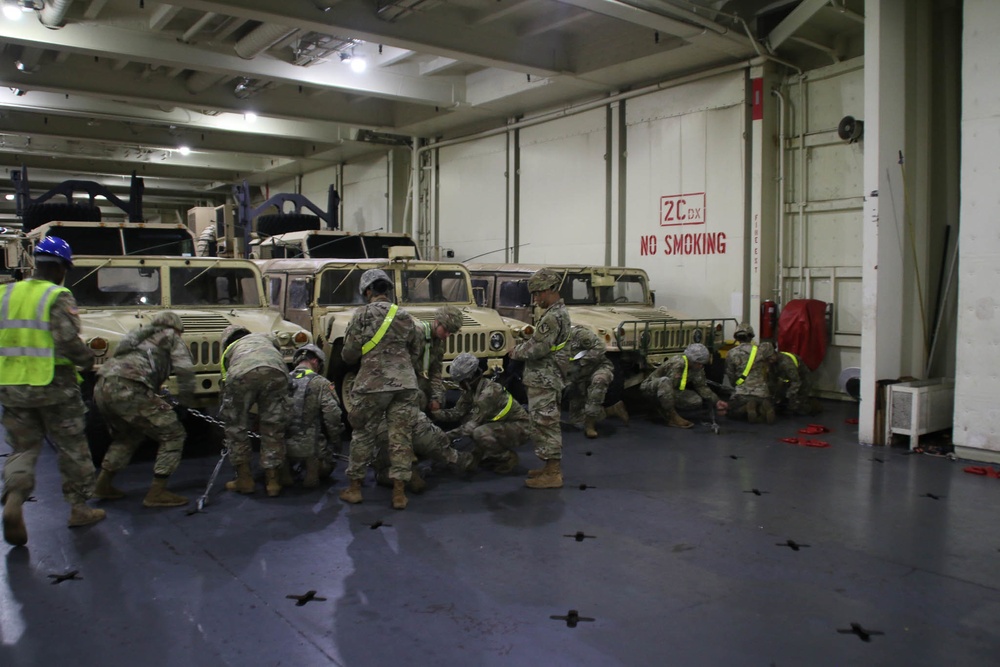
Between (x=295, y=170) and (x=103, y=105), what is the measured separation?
6.48 meters

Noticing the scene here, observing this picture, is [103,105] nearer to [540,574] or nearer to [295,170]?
[295,170]

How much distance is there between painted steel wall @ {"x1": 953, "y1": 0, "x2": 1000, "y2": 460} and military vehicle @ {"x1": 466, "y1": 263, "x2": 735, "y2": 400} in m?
2.61

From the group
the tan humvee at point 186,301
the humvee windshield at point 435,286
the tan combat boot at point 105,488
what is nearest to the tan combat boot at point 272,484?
the tan combat boot at point 105,488

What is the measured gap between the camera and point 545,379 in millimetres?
5426

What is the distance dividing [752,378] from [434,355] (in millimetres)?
3897

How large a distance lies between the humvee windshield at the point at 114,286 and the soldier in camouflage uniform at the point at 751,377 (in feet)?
18.0

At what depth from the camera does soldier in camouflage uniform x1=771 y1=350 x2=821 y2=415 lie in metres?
8.00

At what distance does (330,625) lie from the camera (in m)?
3.21

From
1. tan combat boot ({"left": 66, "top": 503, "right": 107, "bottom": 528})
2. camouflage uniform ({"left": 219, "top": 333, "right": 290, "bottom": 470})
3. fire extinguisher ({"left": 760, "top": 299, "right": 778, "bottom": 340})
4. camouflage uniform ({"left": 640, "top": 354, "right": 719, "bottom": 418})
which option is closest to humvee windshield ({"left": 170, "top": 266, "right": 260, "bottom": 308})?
camouflage uniform ({"left": 219, "top": 333, "right": 290, "bottom": 470})

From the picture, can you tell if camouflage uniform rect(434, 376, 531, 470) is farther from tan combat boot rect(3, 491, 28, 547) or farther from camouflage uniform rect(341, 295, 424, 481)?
tan combat boot rect(3, 491, 28, 547)

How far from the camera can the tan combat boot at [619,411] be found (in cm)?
789

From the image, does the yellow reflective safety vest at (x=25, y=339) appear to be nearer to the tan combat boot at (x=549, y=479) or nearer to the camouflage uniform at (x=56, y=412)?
the camouflage uniform at (x=56, y=412)

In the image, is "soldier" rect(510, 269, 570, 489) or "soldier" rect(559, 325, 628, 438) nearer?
"soldier" rect(510, 269, 570, 489)

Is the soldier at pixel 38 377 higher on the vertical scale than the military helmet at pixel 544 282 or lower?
lower
